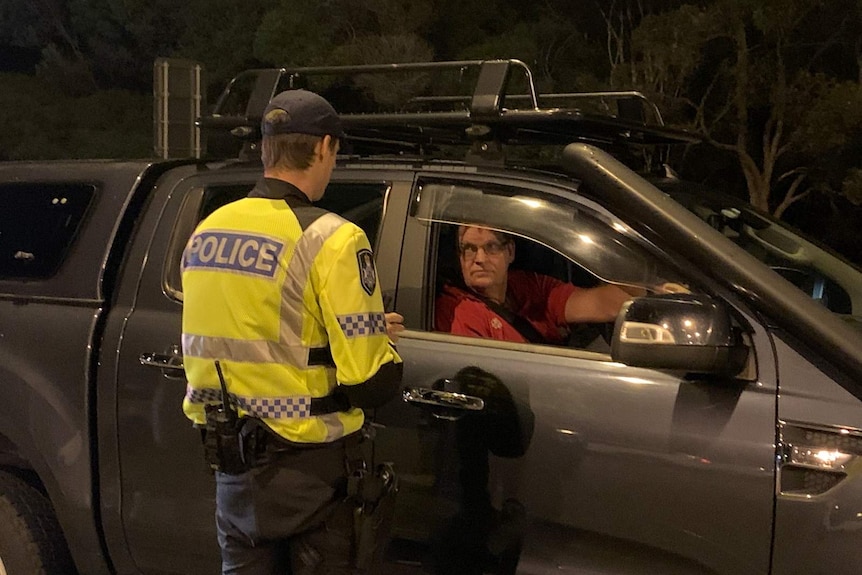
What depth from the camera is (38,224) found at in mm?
3266

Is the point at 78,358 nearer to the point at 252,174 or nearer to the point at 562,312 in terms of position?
the point at 252,174

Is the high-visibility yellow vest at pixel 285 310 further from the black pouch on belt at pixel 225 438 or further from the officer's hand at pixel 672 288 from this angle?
the officer's hand at pixel 672 288

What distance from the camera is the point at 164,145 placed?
9844mm

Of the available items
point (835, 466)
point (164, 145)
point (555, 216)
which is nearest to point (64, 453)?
point (555, 216)

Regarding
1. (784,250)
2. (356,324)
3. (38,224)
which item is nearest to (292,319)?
(356,324)

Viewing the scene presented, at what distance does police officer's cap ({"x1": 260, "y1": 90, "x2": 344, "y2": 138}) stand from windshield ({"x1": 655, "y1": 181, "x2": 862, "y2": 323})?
1346mm

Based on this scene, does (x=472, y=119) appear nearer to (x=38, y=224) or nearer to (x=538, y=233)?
(x=538, y=233)

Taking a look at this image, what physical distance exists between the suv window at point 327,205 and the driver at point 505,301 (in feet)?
0.92

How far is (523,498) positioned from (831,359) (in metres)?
0.85

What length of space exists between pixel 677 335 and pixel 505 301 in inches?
42.9

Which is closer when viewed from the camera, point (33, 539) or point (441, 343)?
point (441, 343)

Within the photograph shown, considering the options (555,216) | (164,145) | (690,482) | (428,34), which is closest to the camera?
(690,482)

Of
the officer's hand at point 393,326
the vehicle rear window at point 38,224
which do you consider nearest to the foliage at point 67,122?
the vehicle rear window at point 38,224

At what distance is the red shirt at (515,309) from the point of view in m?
2.84
